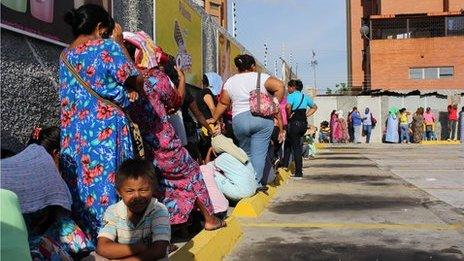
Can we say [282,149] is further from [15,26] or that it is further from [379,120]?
[379,120]

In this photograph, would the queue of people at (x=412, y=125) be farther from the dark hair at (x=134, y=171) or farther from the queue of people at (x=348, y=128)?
the dark hair at (x=134, y=171)

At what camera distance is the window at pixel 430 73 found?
38.7 metres

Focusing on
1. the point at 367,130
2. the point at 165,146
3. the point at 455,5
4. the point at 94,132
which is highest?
the point at 455,5

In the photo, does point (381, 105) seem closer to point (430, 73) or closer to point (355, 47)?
point (430, 73)

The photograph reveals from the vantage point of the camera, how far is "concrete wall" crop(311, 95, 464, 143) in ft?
98.1

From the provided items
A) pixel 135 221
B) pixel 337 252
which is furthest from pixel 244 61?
pixel 135 221

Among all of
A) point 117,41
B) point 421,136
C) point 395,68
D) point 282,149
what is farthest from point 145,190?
point 395,68

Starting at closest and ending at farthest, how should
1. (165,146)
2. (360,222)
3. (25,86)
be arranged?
(25,86), (165,146), (360,222)

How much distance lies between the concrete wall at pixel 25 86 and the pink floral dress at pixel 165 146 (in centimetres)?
72

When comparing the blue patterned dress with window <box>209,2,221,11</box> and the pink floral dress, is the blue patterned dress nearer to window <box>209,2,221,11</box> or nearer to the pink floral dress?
the pink floral dress

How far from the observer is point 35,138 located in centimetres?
370

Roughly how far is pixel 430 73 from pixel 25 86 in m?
38.0

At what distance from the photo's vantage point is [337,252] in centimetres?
456

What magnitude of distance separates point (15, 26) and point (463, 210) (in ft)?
16.6
